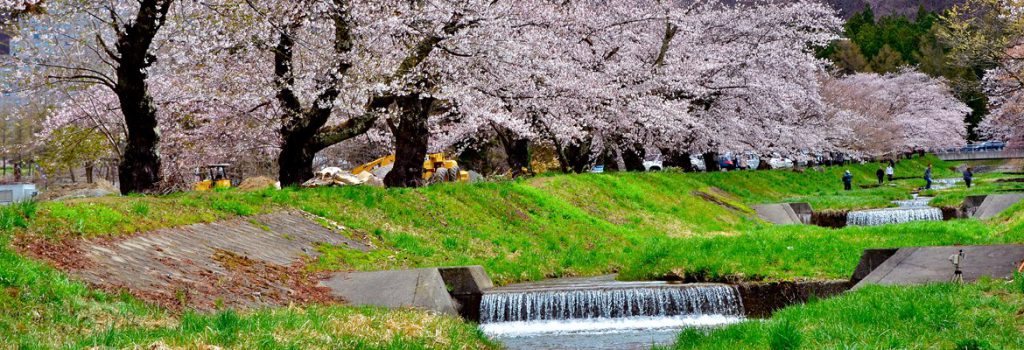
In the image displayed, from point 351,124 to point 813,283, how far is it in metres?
11.3

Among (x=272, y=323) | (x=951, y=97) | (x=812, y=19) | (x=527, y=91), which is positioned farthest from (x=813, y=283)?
(x=951, y=97)

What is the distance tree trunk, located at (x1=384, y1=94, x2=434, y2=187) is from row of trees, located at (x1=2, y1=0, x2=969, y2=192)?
0.05 metres

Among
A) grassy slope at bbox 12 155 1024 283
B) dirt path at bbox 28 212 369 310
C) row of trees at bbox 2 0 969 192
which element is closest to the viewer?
dirt path at bbox 28 212 369 310

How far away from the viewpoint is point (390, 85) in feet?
66.2

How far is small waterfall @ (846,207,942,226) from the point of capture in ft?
108

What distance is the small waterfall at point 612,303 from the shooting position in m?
13.9

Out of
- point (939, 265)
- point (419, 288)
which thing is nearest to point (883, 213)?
point (939, 265)

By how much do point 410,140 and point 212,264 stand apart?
1083cm

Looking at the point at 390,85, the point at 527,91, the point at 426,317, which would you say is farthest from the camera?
the point at 527,91

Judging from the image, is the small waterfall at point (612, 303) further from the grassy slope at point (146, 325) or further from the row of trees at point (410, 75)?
the row of trees at point (410, 75)

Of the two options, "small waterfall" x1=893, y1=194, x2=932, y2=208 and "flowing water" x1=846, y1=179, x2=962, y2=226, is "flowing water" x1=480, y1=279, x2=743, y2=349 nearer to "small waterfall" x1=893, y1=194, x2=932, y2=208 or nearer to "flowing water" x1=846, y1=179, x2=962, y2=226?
"flowing water" x1=846, y1=179, x2=962, y2=226

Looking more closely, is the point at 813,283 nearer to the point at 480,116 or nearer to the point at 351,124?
the point at 351,124

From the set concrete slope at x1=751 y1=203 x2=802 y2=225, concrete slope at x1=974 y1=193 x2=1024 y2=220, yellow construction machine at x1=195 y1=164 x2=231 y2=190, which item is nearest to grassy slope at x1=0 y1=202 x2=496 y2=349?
yellow construction machine at x1=195 y1=164 x2=231 y2=190

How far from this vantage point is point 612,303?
13.9 metres
